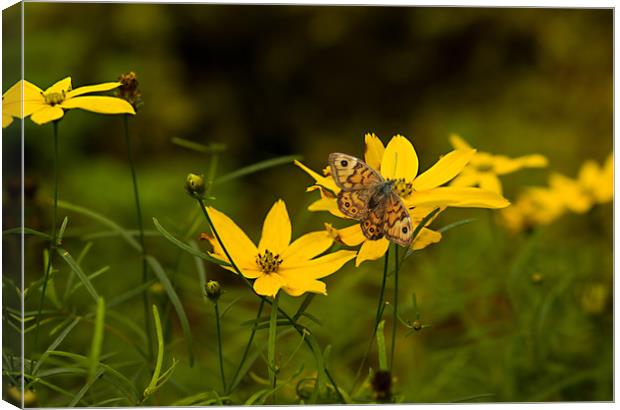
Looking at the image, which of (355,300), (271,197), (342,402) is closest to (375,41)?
(271,197)

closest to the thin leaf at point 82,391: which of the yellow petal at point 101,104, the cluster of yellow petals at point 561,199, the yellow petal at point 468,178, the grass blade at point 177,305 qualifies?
the grass blade at point 177,305

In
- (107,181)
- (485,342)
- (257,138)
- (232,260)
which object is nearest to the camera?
(232,260)

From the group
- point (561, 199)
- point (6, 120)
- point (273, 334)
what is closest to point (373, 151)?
point (273, 334)

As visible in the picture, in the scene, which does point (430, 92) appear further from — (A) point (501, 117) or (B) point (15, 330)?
(B) point (15, 330)

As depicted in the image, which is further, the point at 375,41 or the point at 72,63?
the point at 375,41

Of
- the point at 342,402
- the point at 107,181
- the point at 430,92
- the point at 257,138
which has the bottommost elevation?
the point at 342,402

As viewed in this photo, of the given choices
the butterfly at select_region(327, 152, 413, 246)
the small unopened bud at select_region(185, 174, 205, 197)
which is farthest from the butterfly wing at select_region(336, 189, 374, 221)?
the small unopened bud at select_region(185, 174, 205, 197)

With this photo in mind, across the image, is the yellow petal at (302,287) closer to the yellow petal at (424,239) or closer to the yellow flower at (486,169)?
the yellow petal at (424,239)
